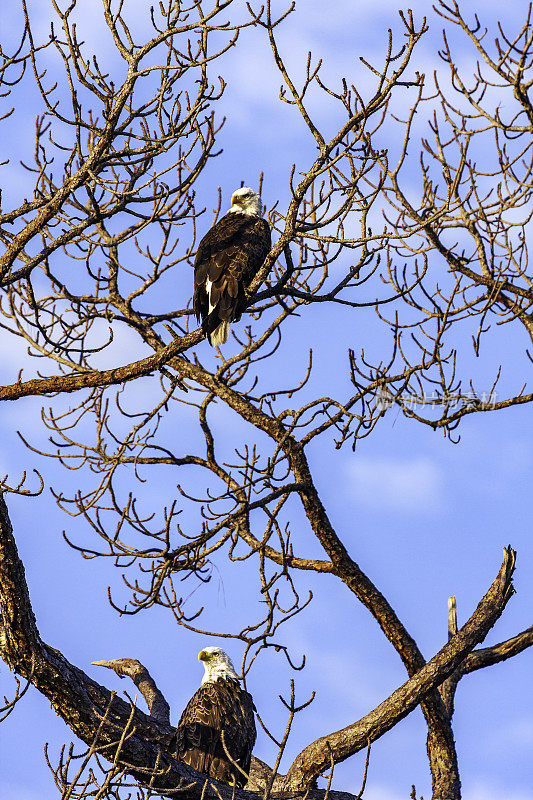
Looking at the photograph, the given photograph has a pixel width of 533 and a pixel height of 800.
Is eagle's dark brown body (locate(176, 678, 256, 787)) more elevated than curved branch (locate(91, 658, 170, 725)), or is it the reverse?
curved branch (locate(91, 658, 170, 725))

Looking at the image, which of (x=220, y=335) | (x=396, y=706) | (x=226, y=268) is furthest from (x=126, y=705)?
(x=226, y=268)

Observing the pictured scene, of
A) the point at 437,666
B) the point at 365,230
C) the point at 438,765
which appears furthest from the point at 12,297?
the point at 438,765

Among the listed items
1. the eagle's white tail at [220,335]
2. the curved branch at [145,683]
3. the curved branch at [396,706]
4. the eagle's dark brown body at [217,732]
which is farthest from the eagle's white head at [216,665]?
the eagle's white tail at [220,335]

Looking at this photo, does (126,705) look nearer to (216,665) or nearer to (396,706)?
(216,665)

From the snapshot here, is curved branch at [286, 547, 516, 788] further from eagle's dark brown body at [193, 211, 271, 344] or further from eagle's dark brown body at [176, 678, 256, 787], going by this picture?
eagle's dark brown body at [193, 211, 271, 344]

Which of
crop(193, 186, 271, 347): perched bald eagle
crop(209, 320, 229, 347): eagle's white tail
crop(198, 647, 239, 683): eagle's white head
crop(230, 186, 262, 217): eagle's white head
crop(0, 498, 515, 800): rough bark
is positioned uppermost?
crop(230, 186, 262, 217): eagle's white head

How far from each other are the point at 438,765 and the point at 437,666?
1455 mm

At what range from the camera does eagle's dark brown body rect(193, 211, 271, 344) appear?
649 centimetres

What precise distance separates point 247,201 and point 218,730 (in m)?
4.32

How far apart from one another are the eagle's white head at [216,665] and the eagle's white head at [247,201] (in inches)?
150

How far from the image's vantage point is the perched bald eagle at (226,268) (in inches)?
255

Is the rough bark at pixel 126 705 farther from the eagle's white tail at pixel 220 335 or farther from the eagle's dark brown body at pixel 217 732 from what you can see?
the eagle's white tail at pixel 220 335

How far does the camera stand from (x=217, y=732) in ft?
22.5

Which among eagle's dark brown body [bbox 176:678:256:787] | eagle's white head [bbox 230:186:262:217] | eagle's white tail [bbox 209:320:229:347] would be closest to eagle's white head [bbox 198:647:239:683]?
eagle's dark brown body [bbox 176:678:256:787]
